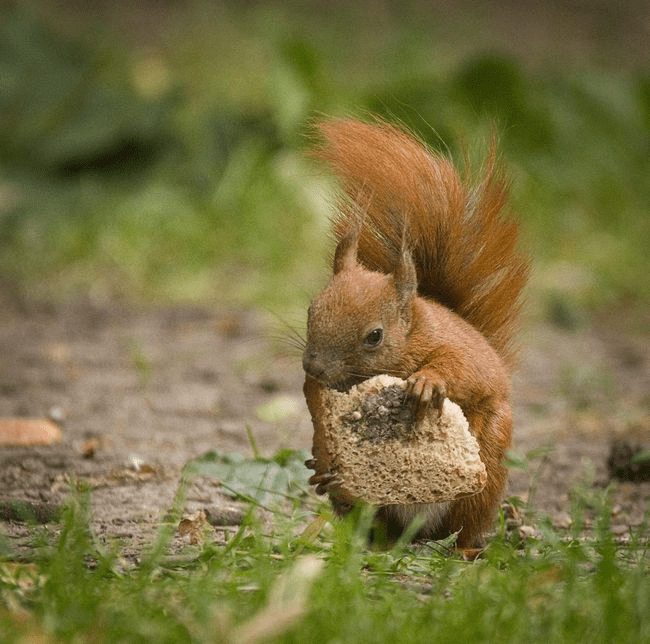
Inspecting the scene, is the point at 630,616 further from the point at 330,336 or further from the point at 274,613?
the point at 330,336

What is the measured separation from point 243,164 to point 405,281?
443cm

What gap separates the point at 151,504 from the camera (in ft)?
9.55

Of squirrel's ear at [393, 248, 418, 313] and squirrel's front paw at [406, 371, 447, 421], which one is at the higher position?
squirrel's ear at [393, 248, 418, 313]

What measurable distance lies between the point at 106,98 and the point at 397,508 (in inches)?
205

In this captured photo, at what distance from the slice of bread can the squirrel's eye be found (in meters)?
0.08

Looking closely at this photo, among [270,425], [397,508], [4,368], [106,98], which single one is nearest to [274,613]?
[397,508]

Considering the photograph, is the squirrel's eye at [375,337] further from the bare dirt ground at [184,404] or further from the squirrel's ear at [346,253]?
the bare dirt ground at [184,404]

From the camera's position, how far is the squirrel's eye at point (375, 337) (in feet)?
8.36

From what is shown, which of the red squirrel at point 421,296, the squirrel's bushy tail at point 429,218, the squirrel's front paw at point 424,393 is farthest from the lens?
the squirrel's bushy tail at point 429,218

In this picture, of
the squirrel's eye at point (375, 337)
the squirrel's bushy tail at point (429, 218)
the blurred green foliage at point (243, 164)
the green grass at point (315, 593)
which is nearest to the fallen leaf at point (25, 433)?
the green grass at point (315, 593)

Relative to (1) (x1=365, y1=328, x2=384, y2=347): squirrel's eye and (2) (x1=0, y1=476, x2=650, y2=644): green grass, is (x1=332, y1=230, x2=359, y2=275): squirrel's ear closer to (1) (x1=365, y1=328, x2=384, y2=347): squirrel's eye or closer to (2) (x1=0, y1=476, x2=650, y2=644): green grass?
(1) (x1=365, y1=328, x2=384, y2=347): squirrel's eye

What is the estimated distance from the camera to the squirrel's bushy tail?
2799 millimetres

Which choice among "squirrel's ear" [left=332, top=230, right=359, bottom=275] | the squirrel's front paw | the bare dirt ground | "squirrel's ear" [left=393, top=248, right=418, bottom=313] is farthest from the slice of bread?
the bare dirt ground

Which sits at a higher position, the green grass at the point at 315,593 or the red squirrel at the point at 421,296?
the red squirrel at the point at 421,296
